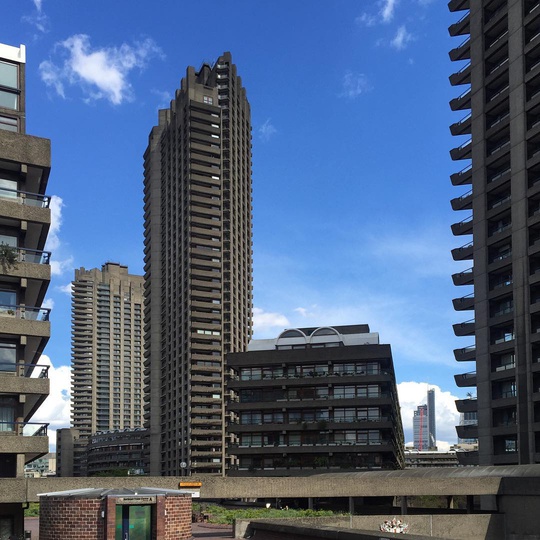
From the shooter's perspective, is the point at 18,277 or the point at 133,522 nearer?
the point at 133,522

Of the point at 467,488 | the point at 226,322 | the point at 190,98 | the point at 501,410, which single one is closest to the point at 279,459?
the point at 501,410

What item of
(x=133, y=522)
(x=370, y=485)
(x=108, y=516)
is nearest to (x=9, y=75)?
(x=108, y=516)

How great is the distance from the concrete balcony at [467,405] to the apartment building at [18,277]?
50.4 m

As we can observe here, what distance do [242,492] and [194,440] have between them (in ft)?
328

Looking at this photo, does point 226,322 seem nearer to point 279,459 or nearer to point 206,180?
point 206,180

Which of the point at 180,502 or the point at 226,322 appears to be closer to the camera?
the point at 180,502

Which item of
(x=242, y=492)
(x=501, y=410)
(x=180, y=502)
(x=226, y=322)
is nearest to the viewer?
(x=180, y=502)

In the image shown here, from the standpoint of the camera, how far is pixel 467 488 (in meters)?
46.5

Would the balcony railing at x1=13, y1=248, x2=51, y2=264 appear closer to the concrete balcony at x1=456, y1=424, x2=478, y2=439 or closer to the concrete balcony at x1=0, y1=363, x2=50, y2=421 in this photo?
the concrete balcony at x1=0, y1=363, x2=50, y2=421

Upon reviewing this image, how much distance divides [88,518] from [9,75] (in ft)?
82.5

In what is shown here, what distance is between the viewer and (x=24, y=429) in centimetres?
3725

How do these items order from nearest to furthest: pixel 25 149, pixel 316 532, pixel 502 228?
1. pixel 316 532
2. pixel 25 149
3. pixel 502 228

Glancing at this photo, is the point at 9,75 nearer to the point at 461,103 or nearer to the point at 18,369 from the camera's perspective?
the point at 18,369

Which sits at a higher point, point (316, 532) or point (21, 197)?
point (21, 197)
